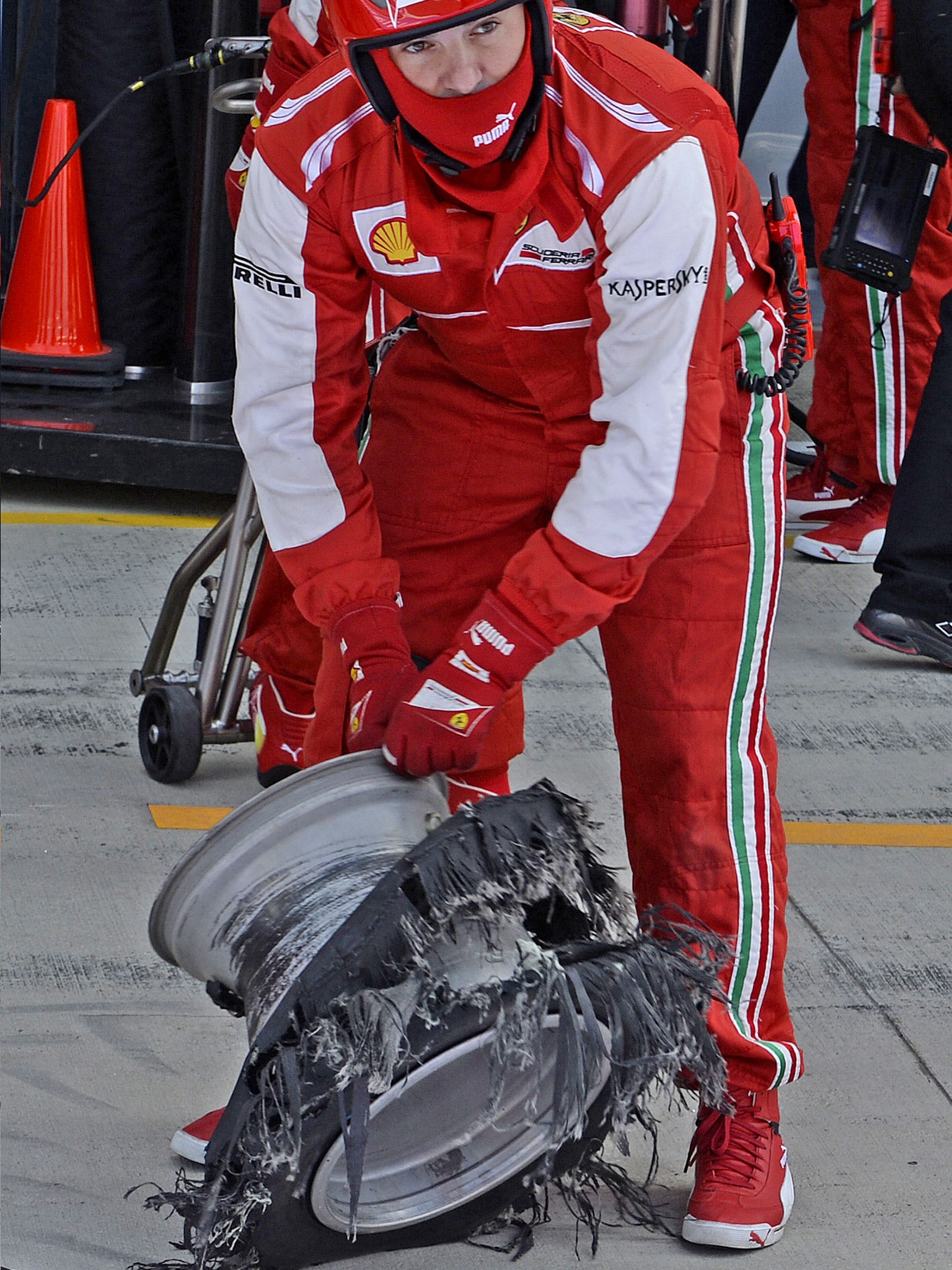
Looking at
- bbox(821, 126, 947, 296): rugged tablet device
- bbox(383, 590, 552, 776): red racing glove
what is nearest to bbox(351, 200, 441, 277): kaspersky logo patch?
bbox(383, 590, 552, 776): red racing glove

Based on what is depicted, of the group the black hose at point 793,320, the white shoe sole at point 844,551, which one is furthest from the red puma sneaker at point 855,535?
the black hose at point 793,320

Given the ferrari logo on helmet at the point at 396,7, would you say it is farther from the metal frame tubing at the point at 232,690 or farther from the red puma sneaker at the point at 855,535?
the red puma sneaker at the point at 855,535

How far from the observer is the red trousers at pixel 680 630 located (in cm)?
217

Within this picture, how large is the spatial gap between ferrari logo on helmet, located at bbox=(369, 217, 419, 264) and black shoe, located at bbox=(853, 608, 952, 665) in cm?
240

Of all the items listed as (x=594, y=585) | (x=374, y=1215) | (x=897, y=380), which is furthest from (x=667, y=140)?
(x=897, y=380)

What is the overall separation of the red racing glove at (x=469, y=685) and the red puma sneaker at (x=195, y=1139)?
677 millimetres

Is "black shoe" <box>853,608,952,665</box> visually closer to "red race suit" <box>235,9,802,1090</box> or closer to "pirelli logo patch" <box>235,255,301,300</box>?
"red race suit" <box>235,9,802,1090</box>

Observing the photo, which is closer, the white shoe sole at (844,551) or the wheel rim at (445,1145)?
the wheel rim at (445,1145)

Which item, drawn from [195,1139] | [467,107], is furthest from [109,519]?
[467,107]

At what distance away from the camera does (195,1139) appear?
2.25 metres

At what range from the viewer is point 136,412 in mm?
4953

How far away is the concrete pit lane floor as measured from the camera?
7.22 ft

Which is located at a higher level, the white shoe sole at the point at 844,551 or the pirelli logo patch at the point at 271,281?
the pirelli logo patch at the point at 271,281

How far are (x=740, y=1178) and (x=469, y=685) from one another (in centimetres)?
78
